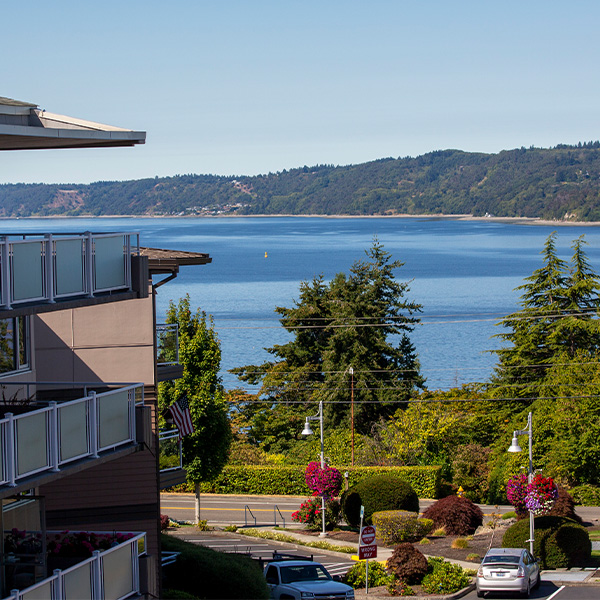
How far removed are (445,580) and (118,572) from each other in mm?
14784

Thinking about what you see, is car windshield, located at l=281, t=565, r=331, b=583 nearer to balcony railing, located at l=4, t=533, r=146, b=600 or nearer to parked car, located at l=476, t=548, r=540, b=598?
parked car, located at l=476, t=548, r=540, b=598

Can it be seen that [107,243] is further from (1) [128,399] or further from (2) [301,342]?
(2) [301,342]

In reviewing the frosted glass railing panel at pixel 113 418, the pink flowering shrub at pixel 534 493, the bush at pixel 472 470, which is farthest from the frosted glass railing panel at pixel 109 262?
the bush at pixel 472 470

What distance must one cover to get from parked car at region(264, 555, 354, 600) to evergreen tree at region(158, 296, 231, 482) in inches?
600

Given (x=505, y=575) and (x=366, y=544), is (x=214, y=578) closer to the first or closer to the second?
(x=366, y=544)

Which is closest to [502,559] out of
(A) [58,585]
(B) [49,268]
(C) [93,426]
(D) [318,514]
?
(D) [318,514]

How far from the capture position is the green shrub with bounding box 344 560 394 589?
84.1ft

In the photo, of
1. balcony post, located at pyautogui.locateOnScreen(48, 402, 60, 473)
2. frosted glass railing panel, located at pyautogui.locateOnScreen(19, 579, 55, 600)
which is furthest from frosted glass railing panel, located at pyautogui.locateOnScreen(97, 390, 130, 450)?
frosted glass railing panel, located at pyautogui.locateOnScreen(19, 579, 55, 600)

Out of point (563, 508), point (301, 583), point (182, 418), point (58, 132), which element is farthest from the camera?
point (563, 508)

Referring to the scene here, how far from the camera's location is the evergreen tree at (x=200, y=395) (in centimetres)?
3672

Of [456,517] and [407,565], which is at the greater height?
[407,565]

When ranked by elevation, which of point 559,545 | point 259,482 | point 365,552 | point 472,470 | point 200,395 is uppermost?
point 200,395

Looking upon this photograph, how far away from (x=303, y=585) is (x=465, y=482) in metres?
25.7

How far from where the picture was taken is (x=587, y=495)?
41.9 metres
